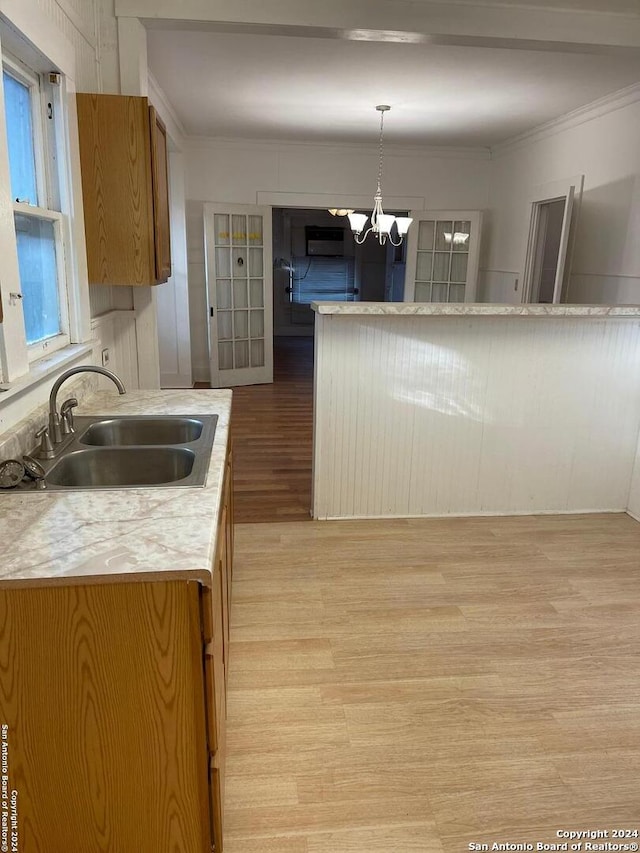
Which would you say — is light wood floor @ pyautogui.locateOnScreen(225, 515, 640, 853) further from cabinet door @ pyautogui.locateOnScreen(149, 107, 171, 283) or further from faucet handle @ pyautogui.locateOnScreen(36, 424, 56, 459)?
cabinet door @ pyautogui.locateOnScreen(149, 107, 171, 283)

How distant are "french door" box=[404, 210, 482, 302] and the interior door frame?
982mm

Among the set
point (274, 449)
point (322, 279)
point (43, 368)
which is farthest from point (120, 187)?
point (322, 279)

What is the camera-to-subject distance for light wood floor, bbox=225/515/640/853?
5.34ft

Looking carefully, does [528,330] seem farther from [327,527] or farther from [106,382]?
[106,382]

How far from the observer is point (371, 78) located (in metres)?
4.30

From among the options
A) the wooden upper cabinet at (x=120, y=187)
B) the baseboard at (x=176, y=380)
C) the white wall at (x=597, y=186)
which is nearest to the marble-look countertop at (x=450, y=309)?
the wooden upper cabinet at (x=120, y=187)

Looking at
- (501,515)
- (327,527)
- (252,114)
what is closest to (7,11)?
(327,527)

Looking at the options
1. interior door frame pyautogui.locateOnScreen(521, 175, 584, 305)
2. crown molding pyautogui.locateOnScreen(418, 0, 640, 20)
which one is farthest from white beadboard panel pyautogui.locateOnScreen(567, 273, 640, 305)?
crown molding pyautogui.locateOnScreen(418, 0, 640, 20)

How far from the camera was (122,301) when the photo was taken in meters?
3.11

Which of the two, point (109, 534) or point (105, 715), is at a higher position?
point (109, 534)

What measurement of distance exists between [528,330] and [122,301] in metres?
2.18

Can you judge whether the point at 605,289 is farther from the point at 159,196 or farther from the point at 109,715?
the point at 109,715

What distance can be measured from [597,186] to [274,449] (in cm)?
324

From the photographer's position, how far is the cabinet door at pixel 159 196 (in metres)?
2.59
